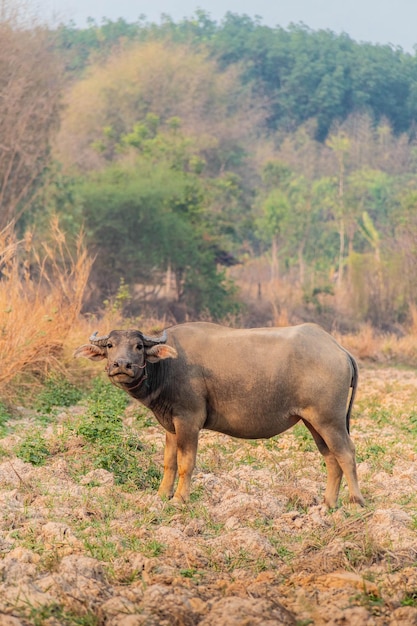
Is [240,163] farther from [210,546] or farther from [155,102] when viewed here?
[210,546]

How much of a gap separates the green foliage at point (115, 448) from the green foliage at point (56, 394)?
6.50 feet

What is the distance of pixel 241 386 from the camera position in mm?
7520

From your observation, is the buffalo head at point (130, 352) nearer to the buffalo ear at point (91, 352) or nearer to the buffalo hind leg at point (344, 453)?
the buffalo ear at point (91, 352)

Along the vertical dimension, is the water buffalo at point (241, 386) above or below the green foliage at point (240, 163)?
above

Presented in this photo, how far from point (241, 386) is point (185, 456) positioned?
0.61 metres

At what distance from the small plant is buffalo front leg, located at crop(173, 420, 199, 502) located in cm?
143

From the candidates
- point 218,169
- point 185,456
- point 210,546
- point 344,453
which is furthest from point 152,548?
point 218,169

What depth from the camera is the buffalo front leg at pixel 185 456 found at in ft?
24.3

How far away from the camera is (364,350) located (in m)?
19.3

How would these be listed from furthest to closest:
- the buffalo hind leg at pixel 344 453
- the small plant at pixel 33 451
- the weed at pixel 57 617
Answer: the small plant at pixel 33 451
the buffalo hind leg at pixel 344 453
the weed at pixel 57 617

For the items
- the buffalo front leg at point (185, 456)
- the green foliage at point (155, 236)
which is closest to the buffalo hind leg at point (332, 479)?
the buffalo front leg at point (185, 456)

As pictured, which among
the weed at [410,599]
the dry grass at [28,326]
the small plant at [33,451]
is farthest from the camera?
the dry grass at [28,326]

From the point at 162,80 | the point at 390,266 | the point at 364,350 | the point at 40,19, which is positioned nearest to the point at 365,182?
the point at 162,80

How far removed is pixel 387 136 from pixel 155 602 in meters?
52.9
